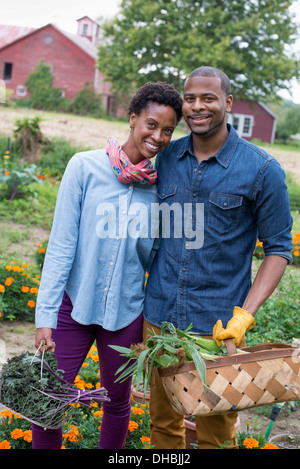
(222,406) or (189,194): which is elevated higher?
(189,194)

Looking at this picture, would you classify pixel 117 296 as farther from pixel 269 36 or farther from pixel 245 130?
pixel 245 130

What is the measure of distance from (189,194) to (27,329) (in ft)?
8.11

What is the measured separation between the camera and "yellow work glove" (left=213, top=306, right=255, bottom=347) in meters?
1.84

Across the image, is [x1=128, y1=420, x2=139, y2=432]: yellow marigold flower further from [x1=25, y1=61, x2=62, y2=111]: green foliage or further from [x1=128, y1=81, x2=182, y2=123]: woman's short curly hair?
[x1=25, y1=61, x2=62, y2=111]: green foliage

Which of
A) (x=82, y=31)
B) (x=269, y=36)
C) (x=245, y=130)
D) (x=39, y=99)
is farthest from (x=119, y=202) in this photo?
(x=82, y=31)

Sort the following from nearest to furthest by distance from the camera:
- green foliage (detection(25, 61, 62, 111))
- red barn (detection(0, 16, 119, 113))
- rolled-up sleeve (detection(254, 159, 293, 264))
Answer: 1. rolled-up sleeve (detection(254, 159, 293, 264))
2. green foliage (detection(25, 61, 62, 111))
3. red barn (detection(0, 16, 119, 113))

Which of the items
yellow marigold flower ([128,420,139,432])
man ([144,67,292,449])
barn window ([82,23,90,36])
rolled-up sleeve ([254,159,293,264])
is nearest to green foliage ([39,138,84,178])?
yellow marigold flower ([128,420,139,432])

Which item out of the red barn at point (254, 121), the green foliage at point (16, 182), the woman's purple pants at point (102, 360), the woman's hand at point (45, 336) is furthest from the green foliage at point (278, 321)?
the red barn at point (254, 121)

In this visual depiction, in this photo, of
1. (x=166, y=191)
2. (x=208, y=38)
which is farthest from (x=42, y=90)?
(x=166, y=191)

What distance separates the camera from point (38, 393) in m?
1.83

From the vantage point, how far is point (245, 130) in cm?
3180

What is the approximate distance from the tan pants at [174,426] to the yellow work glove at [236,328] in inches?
15.0

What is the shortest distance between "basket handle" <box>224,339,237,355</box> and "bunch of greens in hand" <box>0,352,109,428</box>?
484mm

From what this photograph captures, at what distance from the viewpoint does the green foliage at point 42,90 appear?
2855cm
